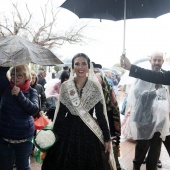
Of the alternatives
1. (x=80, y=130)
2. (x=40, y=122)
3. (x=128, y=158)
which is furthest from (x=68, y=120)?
(x=128, y=158)

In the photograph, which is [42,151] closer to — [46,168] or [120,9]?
[46,168]

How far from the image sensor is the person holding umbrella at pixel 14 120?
2.44 metres

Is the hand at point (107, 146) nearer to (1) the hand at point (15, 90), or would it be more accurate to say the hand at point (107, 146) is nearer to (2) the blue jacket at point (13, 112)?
(2) the blue jacket at point (13, 112)

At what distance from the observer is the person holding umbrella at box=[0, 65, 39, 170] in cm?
244

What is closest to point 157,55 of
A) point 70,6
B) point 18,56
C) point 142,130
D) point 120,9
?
point 120,9

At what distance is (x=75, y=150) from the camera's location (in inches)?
98.3

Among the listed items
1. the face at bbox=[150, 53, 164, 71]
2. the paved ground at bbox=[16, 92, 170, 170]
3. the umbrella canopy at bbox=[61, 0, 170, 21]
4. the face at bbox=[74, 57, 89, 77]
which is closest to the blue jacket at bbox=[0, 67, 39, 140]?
the face at bbox=[74, 57, 89, 77]

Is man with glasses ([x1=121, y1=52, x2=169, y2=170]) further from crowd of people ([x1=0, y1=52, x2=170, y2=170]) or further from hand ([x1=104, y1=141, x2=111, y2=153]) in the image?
hand ([x1=104, y1=141, x2=111, y2=153])

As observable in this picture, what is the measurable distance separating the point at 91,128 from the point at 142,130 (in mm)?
1152

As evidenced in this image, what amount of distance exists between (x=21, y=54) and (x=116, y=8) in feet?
5.40

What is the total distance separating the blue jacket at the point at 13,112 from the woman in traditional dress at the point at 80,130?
0.33m

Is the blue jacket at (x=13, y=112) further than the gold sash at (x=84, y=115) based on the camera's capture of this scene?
No

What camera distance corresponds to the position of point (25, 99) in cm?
241

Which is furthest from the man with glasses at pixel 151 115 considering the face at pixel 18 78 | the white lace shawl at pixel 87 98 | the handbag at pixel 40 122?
the face at pixel 18 78
